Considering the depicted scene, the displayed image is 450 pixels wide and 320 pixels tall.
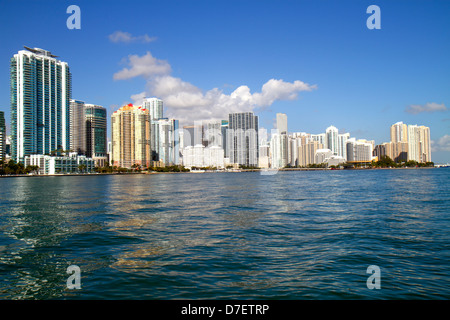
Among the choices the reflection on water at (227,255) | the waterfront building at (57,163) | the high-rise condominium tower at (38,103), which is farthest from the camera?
the high-rise condominium tower at (38,103)

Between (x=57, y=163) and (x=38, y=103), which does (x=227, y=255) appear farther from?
(x=38, y=103)

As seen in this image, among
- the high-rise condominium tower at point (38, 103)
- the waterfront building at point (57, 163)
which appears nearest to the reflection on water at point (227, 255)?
the waterfront building at point (57, 163)

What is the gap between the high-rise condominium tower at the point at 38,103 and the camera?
165 m

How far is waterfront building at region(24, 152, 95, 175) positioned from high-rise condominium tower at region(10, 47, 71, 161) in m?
8.02

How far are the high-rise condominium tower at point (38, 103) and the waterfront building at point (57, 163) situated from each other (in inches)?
316

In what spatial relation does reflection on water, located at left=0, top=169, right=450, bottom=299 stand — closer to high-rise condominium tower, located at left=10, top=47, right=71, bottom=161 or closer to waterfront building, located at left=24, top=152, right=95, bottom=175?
waterfront building, located at left=24, top=152, right=95, bottom=175

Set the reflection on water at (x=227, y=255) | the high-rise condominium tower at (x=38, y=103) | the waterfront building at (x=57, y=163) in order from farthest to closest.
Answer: the high-rise condominium tower at (x=38, y=103)
the waterfront building at (x=57, y=163)
the reflection on water at (x=227, y=255)

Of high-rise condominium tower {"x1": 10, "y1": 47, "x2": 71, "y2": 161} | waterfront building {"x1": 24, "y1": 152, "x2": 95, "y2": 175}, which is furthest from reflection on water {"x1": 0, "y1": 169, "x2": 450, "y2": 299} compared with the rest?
high-rise condominium tower {"x1": 10, "y1": 47, "x2": 71, "y2": 161}

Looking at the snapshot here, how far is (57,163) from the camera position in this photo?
169125 mm

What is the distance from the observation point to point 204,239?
16078 mm

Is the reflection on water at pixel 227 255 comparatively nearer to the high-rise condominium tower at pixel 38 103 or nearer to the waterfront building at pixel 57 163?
the waterfront building at pixel 57 163

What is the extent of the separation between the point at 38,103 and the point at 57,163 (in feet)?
A: 108

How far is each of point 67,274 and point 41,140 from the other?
187 metres
